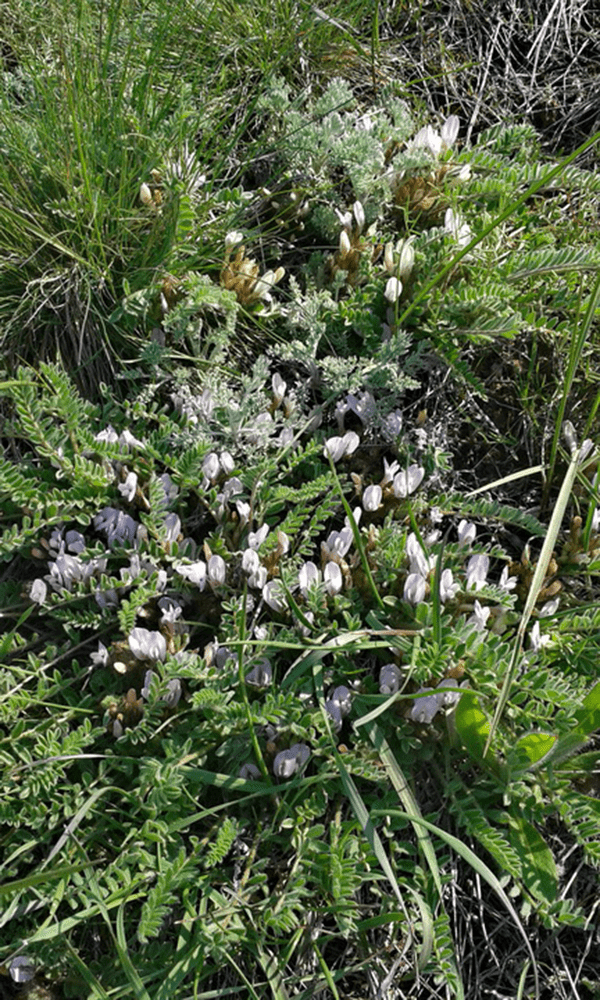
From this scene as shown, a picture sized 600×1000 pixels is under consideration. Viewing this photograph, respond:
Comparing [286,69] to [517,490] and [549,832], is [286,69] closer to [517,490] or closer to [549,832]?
[517,490]

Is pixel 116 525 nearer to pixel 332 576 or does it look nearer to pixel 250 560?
pixel 250 560

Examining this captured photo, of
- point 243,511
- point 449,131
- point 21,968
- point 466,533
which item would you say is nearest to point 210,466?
point 243,511

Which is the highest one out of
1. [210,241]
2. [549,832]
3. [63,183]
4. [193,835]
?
[63,183]

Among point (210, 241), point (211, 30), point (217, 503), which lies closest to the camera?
point (217, 503)

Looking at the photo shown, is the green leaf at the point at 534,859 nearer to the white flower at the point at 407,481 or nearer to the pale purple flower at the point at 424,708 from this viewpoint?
the pale purple flower at the point at 424,708

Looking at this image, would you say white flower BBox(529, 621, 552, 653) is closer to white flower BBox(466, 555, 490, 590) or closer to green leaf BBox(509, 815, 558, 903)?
white flower BBox(466, 555, 490, 590)

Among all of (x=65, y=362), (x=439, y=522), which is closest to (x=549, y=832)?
(x=439, y=522)

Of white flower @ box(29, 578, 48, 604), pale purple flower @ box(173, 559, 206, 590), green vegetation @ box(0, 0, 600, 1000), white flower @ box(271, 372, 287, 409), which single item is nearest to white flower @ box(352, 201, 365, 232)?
green vegetation @ box(0, 0, 600, 1000)
